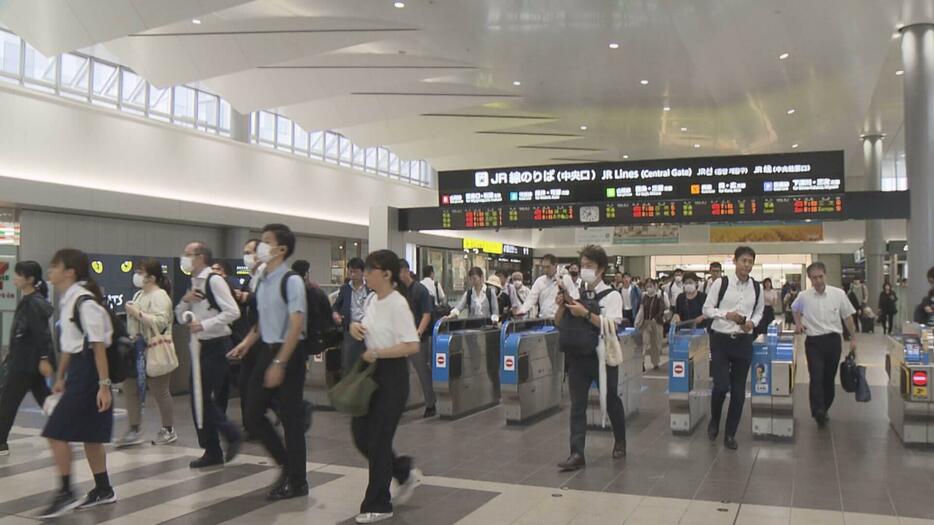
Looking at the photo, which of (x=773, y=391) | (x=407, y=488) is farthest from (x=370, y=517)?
(x=773, y=391)

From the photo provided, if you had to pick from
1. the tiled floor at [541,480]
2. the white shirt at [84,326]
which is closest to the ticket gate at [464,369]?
the tiled floor at [541,480]

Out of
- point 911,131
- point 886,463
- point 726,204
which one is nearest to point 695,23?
point 726,204

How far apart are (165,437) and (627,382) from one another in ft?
15.8

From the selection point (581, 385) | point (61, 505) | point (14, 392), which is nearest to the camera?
point (61, 505)

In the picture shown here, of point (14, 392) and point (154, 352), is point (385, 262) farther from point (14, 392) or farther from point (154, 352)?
point (14, 392)

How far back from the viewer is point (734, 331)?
6.62m

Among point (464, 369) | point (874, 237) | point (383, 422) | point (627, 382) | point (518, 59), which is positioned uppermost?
point (518, 59)

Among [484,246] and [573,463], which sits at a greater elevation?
[484,246]

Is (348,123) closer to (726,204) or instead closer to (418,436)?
(726,204)

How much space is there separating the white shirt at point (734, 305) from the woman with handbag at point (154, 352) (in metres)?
4.93

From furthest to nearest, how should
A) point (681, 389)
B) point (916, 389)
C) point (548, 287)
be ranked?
point (548, 287)
point (681, 389)
point (916, 389)

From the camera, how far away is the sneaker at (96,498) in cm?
481

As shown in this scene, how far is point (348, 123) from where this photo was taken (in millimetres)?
18344

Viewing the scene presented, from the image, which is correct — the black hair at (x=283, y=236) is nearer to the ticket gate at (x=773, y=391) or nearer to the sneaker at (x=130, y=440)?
the sneaker at (x=130, y=440)
